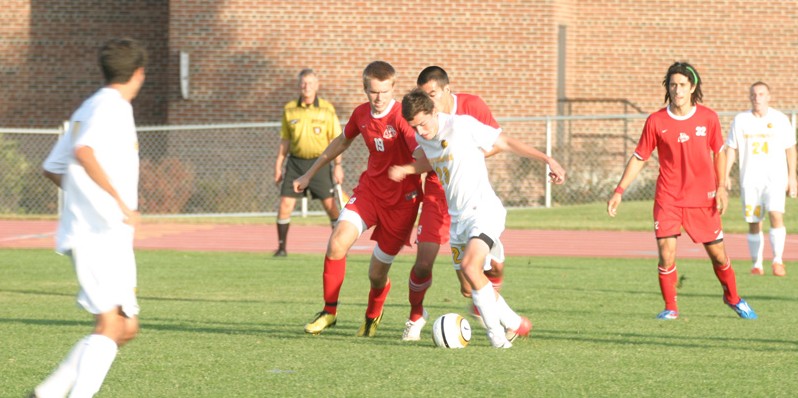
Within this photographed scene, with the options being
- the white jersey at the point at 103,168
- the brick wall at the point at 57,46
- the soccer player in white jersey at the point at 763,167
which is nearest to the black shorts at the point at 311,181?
the soccer player in white jersey at the point at 763,167

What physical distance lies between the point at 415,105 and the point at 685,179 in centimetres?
293

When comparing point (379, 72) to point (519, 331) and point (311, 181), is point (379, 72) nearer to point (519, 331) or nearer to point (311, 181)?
point (519, 331)

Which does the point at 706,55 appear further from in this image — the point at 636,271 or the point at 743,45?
the point at 636,271

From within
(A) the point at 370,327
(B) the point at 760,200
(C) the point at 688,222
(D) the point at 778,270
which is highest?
(C) the point at 688,222

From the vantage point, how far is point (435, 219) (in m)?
8.66

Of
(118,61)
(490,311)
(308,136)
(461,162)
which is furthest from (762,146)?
(118,61)

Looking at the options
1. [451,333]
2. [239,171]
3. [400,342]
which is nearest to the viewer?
[451,333]

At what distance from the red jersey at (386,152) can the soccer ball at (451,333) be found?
1.03 m

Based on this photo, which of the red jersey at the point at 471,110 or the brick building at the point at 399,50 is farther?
the brick building at the point at 399,50

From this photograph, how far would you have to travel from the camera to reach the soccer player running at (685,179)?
980 centimetres

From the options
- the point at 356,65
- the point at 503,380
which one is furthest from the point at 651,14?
the point at 503,380

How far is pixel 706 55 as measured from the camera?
27.4 metres

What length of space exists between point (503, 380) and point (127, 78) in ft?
8.46

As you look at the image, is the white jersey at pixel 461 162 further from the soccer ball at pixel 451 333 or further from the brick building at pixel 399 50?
the brick building at pixel 399 50
